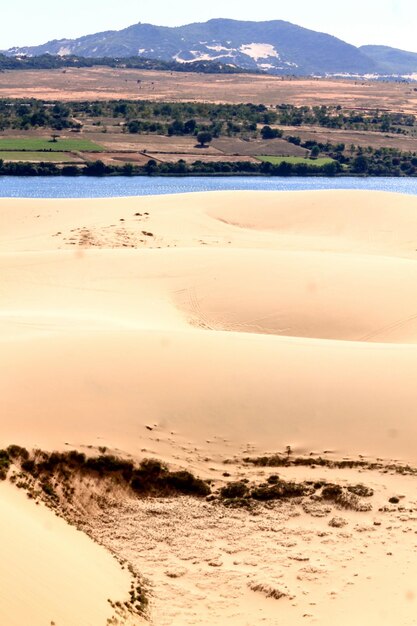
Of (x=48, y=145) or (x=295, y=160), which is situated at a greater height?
(x=48, y=145)

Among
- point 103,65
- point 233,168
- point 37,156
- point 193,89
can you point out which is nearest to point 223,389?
point 37,156

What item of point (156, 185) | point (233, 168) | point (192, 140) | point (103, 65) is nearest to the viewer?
point (156, 185)

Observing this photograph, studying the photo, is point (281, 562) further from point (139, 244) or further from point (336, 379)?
point (139, 244)

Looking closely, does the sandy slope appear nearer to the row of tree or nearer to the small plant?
the small plant

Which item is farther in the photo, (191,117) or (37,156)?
(191,117)

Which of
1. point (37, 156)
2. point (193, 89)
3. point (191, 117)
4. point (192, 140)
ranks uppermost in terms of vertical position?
point (193, 89)

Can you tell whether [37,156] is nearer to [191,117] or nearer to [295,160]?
[295,160]

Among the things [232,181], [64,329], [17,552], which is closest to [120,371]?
[64,329]
